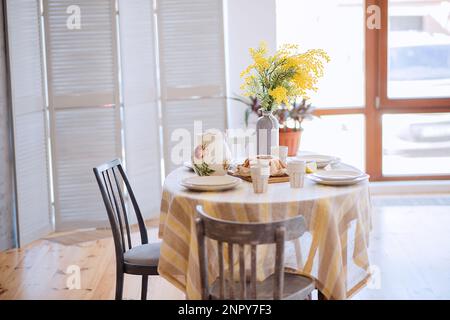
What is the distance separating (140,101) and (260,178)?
2.76 m

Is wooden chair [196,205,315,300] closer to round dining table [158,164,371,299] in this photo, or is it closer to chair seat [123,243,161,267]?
round dining table [158,164,371,299]

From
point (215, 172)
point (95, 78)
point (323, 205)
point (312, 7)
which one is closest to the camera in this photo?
point (323, 205)

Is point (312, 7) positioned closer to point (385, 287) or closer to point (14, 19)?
point (14, 19)

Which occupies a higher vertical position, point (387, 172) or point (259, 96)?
point (259, 96)

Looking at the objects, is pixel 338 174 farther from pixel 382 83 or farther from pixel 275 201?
pixel 382 83

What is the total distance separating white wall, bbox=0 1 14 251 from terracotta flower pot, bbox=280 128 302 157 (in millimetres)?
2036

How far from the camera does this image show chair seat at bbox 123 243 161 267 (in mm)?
3064

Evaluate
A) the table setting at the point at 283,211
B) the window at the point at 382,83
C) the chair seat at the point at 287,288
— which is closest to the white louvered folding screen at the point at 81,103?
the window at the point at 382,83

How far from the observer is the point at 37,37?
16.9 ft

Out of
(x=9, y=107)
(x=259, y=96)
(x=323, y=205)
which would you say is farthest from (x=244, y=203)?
(x=9, y=107)

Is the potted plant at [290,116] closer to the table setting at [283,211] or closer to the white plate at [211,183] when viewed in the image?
the table setting at [283,211]

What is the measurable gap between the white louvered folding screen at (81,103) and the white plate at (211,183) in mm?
2424

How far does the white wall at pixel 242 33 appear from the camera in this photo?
586cm

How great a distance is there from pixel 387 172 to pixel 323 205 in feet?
13.3
